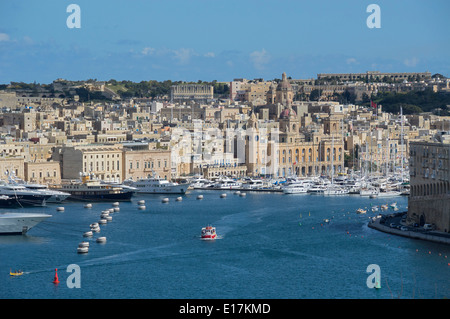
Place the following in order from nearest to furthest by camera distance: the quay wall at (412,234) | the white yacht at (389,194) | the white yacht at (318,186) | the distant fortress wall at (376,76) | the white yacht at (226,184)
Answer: the quay wall at (412,234) < the white yacht at (389,194) < the white yacht at (318,186) < the white yacht at (226,184) < the distant fortress wall at (376,76)

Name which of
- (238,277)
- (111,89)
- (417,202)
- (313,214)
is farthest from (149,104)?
(238,277)

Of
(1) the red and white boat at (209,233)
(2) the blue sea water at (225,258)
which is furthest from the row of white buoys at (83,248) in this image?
(1) the red and white boat at (209,233)

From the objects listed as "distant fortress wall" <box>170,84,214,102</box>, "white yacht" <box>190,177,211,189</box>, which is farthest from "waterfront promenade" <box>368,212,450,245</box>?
"distant fortress wall" <box>170,84,214,102</box>

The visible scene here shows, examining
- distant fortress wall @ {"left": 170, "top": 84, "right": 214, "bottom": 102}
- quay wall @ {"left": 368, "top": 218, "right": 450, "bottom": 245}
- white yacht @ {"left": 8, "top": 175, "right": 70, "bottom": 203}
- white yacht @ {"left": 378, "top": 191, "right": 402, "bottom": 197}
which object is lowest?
white yacht @ {"left": 378, "top": 191, "right": 402, "bottom": 197}

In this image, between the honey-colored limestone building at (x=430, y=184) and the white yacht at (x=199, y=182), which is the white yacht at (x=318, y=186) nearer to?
the white yacht at (x=199, y=182)

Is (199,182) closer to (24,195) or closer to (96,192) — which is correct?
(96,192)

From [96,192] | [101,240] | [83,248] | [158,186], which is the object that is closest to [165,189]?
[158,186]

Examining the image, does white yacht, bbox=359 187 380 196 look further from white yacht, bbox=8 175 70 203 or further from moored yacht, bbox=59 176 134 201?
white yacht, bbox=8 175 70 203
